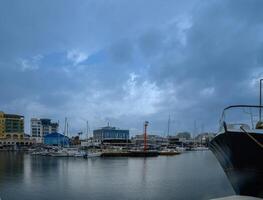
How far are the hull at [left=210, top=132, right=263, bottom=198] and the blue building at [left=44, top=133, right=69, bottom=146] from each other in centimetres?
15454

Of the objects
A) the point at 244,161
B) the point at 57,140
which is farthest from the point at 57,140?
the point at 244,161

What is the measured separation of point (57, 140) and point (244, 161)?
16587cm

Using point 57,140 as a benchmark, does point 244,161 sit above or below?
above

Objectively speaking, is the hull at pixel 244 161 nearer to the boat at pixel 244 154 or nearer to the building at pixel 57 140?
the boat at pixel 244 154

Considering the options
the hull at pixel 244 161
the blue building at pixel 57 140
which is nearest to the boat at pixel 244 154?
the hull at pixel 244 161

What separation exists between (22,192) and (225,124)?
2707 centimetres

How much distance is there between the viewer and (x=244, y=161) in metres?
17.8

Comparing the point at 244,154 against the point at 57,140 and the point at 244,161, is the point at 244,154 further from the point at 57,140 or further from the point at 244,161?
the point at 57,140

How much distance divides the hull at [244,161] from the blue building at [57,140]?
154542 mm

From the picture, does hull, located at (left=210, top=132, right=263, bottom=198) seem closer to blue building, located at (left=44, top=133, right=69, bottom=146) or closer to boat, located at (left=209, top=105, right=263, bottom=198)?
boat, located at (left=209, top=105, right=263, bottom=198)

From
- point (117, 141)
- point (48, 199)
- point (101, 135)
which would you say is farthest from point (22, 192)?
point (101, 135)

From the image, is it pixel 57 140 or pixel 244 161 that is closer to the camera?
pixel 244 161

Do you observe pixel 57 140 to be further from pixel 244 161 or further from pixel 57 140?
pixel 244 161

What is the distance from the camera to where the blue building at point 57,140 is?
17175 cm
